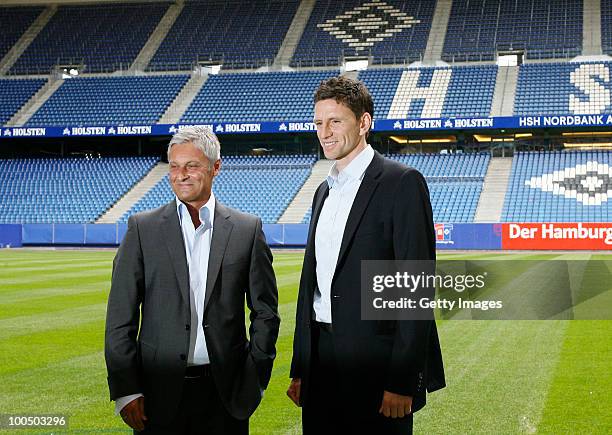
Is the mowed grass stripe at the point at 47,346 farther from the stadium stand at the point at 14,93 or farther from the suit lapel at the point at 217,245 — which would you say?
the stadium stand at the point at 14,93

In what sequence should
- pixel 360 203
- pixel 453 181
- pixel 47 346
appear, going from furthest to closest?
pixel 453 181, pixel 47 346, pixel 360 203

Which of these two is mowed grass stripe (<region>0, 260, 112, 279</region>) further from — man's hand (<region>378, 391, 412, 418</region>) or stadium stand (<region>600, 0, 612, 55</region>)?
stadium stand (<region>600, 0, 612, 55</region>)

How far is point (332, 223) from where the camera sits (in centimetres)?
369

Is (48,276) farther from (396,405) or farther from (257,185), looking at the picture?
(257,185)

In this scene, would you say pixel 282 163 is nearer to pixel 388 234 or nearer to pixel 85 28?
pixel 85 28

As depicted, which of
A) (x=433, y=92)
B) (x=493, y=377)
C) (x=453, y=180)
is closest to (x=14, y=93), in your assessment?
(x=433, y=92)

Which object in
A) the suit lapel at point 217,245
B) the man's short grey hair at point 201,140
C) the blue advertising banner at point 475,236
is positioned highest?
the man's short grey hair at point 201,140

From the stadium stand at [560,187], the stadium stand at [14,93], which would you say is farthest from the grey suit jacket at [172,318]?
the stadium stand at [14,93]

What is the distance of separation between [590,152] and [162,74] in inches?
983

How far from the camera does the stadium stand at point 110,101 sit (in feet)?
141

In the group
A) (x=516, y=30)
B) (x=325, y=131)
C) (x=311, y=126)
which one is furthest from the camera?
(x=516, y=30)

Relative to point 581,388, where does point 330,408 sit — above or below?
above

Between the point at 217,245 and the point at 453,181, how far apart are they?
35.2 metres

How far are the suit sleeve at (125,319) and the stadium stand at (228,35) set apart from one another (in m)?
44.1
